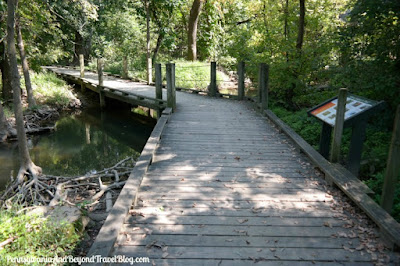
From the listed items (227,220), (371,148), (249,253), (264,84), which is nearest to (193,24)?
(264,84)

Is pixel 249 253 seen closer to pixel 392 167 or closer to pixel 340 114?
pixel 392 167

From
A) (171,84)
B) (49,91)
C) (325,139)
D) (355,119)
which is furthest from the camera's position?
(49,91)

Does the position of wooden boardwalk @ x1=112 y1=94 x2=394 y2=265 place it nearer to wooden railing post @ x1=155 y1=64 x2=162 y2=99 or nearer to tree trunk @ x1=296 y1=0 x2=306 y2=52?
wooden railing post @ x1=155 y1=64 x2=162 y2=99

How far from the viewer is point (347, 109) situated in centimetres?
443

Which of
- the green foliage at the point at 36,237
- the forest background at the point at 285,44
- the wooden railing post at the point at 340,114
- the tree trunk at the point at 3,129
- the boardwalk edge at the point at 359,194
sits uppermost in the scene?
the forest background at the point at 285,44

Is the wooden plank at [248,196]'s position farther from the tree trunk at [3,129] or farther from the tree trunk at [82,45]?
the tree trunk at [82,45]

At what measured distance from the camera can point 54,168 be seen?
27.4 feet

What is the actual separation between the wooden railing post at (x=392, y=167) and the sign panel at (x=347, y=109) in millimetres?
1042

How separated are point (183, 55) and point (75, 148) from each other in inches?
637

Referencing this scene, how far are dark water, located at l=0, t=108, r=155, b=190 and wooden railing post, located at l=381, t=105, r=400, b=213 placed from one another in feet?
22.4

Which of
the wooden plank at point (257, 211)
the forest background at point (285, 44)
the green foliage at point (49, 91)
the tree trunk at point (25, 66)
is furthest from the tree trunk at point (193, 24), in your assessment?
the wooden plank at point (257, 211)

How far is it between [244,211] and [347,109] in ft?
6.97

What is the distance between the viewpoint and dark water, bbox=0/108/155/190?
859cm

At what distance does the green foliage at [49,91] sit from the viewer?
583 inches
